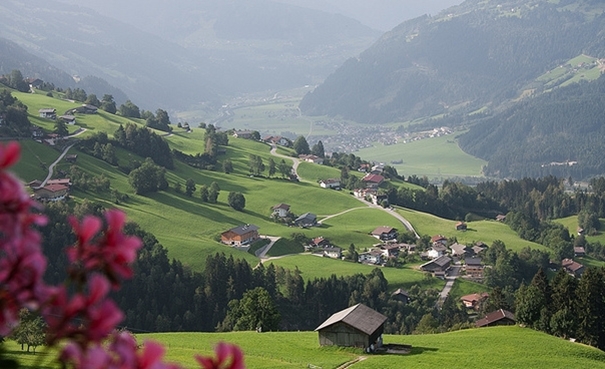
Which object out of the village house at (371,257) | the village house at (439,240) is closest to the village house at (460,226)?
the village house at (439,240)

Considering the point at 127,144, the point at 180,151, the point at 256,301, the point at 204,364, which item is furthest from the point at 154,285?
the point at 204,364

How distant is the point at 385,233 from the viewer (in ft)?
458

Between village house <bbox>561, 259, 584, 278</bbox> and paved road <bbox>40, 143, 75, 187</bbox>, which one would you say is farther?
village house <bbox>561, 259, 584, 278</bbox>

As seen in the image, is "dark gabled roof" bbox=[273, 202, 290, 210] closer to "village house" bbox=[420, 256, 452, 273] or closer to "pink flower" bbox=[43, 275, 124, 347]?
"village house" bbox=[420, 256, 452, 273]

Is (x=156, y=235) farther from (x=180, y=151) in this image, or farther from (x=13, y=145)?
(x=13, y=145)

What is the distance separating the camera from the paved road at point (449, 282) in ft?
364

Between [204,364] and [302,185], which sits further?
[302,185]

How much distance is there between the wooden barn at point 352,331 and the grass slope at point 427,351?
80cm

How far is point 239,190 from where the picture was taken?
529ft

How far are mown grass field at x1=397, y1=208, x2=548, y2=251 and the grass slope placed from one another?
84231 millimetres

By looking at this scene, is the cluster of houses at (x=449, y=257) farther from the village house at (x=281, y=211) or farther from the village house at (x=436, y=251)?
the village house at (x=281, y=211)

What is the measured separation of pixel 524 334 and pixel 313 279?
173 feet

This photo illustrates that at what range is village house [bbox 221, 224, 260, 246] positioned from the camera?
127062 mm

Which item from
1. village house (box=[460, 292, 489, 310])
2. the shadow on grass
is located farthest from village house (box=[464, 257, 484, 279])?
the shadow on grass
